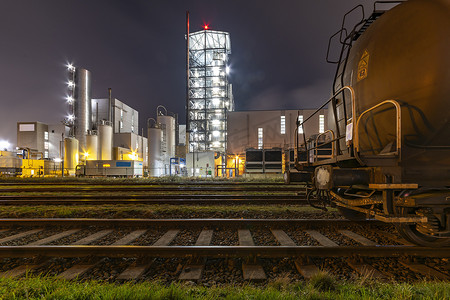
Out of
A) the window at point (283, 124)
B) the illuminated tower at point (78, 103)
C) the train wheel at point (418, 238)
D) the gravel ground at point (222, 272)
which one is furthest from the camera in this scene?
the window at point (283, 124)

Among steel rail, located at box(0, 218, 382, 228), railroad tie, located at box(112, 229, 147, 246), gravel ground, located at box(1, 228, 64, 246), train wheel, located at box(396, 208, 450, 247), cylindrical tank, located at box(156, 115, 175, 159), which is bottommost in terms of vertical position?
gravel ground, located at box(1, 228, 64, 246)

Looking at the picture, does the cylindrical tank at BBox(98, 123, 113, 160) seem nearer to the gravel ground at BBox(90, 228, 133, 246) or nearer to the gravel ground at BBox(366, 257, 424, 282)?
the gravel ground at BBox(90, 228, 133, 246)

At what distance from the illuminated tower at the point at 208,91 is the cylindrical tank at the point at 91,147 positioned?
1850 centimetres

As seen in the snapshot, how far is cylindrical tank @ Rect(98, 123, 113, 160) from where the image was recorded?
127 feet

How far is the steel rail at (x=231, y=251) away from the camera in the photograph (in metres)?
3.85

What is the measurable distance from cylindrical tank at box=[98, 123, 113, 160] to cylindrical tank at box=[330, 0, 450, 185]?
140 feet

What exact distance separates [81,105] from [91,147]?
24.1ft

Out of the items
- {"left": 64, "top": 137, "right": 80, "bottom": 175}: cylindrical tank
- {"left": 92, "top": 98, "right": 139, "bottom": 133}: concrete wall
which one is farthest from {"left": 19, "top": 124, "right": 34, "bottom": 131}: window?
{"left": 64, "top": 137, "right": 80, "bottom": 175}: cylindrical tank

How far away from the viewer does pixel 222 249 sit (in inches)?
154

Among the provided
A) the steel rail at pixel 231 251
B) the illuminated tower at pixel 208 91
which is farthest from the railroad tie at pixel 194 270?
the illuminated tower at pixel 208 91

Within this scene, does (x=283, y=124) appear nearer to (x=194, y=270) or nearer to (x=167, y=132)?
(x=167, y=132)

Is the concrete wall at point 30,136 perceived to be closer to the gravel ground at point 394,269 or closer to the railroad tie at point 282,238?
the railroad tie at point 282,238

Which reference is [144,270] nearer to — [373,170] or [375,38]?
[373,170]

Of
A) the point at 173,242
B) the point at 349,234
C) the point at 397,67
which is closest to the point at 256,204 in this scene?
the point at 349,234
